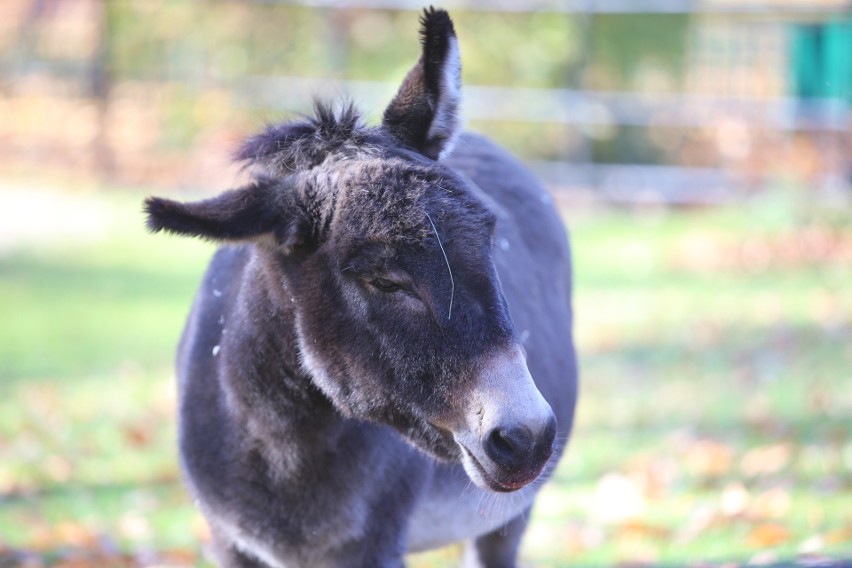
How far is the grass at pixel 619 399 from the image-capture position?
5.59 m

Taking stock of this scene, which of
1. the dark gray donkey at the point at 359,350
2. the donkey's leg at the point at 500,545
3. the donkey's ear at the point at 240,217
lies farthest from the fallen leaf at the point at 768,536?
the donkey's ear at the point at 240,217

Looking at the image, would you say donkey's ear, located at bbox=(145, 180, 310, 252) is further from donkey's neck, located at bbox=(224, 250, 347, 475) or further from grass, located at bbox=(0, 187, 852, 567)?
grass, located at bbox=(0, 187, 852, 567)

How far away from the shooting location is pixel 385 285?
2.89 m

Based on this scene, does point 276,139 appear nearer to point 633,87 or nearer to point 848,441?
point 848,441

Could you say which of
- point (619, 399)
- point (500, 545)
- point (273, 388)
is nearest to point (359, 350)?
point (273, 388)

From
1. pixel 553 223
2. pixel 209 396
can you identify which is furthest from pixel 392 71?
pixel 209 396

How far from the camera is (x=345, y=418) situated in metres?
3.32

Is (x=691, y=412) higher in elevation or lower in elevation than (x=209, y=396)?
lower

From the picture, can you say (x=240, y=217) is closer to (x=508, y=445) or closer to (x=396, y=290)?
(x=396, y=290)

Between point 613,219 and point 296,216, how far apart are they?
1126cm

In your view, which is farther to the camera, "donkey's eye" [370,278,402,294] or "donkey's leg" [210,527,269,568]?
"donkey's leg" [210,527,269,568]

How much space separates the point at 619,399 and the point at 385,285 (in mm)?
A: 5310

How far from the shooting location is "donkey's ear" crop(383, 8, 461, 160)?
3.34 m

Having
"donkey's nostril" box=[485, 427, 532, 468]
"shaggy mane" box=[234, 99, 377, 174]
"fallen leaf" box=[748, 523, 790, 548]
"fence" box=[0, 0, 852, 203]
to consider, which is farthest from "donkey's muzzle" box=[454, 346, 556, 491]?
"fence" box=[0, 0, 852, 203]
